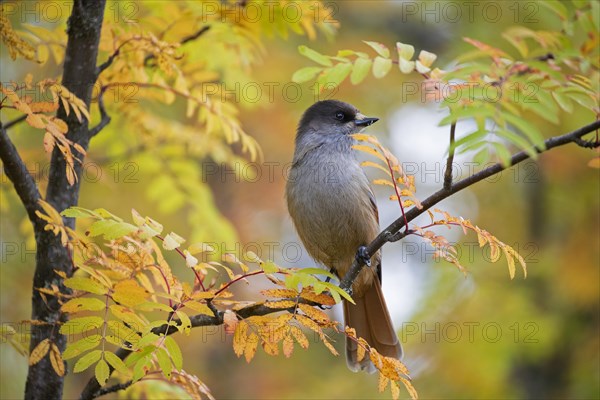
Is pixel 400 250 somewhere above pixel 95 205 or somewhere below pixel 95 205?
below

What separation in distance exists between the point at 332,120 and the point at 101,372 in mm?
3005

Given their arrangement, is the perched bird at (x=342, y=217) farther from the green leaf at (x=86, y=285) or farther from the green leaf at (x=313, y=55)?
the green leaf at (x=86, y=285)

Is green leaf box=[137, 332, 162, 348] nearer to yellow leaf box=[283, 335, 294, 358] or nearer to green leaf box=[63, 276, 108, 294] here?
green leaf box=[63, 276, 108, 294]

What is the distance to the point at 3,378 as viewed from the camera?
7.15 metres

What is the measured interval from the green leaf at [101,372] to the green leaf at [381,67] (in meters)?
1.57

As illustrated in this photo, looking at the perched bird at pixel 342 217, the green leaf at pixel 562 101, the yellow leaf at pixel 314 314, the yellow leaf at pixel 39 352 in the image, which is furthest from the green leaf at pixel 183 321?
the perched bird at pixel 342 217

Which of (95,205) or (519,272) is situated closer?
(95,205)

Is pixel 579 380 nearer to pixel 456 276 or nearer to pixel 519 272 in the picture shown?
pixel 519 272

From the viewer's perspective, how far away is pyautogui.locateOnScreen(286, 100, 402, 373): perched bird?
190 inches

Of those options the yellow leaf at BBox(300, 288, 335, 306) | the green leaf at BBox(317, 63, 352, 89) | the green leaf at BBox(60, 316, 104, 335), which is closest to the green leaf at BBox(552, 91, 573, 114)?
the green leaf at BBox(317, 63, 352, 89)

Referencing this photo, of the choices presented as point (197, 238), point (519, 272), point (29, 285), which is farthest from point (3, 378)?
point (519, 272)

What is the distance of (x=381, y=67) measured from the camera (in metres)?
3.11

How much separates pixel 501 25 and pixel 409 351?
335cm

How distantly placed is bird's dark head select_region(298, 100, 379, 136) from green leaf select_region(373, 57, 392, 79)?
2081 mm
